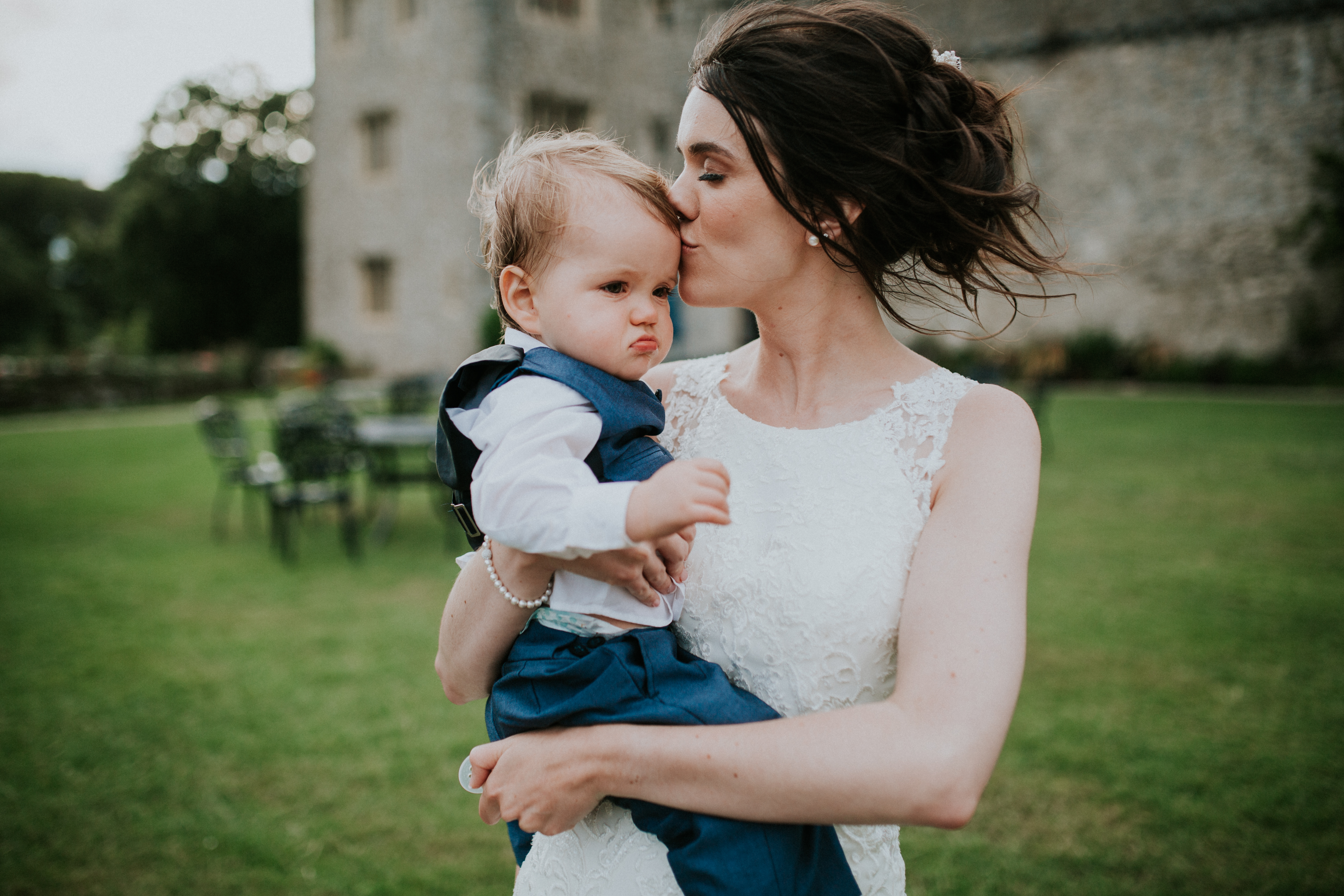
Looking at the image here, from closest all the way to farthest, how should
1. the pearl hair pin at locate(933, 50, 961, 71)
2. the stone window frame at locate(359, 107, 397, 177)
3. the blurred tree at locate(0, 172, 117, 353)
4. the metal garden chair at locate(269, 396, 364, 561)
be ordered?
1. the pearl hair pin at locate(933, 50, 961, 71)
2. the metal garden chair at locate(269, 396, 364, 561)
3. the stone window frame at locate(359, 107, 397, 177)
4. the blurred tree at locate(0, 172, 117, 353)

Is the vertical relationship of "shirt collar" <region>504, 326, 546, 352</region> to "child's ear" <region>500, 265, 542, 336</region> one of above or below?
below

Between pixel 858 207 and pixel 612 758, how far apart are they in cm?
103

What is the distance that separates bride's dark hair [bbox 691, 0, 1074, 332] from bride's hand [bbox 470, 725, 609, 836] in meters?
0.97

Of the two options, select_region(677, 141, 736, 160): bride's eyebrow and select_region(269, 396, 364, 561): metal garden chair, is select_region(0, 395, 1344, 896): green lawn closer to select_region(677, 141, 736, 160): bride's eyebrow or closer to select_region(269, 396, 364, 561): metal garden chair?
select_region(269, 396, 364, 561): metal garden chair

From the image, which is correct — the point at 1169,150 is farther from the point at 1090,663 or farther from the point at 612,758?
the point at 612,758

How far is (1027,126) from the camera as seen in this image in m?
18.5

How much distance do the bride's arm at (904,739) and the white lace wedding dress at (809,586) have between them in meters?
0.08

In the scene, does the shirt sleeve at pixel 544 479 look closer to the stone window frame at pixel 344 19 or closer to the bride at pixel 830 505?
the bride at pixel 830 505

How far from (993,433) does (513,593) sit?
831mm

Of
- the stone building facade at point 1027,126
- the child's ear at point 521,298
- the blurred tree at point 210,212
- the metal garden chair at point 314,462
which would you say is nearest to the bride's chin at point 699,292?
the child's ear at point 521,298

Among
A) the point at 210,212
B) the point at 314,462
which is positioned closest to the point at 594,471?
the point at 314,462

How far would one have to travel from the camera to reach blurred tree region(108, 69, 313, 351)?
29.6m

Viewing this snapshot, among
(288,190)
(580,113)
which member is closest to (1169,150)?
(580,113)

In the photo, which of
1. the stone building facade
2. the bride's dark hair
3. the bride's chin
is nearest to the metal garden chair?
the bride's chin
